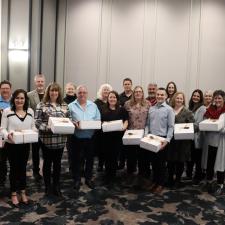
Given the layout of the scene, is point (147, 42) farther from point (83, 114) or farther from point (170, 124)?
point (83, 114)

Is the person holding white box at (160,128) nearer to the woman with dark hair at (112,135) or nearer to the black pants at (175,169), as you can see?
the black pants at (175,169)

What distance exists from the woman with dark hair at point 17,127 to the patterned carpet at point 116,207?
26 centimetres

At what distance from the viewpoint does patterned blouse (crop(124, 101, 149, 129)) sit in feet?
13.4

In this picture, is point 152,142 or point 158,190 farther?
point 158,190

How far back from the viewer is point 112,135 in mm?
4164

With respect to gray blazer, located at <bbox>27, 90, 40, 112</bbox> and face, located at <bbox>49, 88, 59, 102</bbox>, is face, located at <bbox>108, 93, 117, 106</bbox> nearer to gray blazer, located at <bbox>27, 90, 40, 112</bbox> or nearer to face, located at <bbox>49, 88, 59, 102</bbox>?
face, located at <bbox>49, 88, 59, 102</bbox>

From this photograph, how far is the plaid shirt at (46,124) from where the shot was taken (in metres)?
3.58

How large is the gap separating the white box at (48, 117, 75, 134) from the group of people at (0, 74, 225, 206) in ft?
0.32

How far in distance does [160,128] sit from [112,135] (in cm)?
60

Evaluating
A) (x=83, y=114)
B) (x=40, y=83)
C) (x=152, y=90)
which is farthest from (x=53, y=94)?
(x=152, y=90)

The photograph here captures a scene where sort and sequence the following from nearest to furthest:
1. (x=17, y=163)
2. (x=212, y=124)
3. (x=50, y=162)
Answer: (x=17, y=163) → (x=50, y=162) → (x=212, y=124)

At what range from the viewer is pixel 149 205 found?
3617mm

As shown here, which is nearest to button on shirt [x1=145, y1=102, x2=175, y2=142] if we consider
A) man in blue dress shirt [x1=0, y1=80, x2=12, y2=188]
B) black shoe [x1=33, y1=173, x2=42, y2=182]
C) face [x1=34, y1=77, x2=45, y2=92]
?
face [x1=34, y1=77, x2=45, y2=92]

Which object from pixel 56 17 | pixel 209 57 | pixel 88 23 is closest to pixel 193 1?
pixel 209 57
